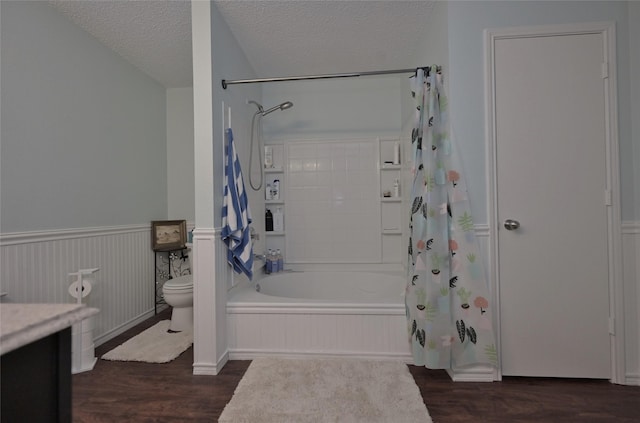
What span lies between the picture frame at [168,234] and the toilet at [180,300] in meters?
0.61

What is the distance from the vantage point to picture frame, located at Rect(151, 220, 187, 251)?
121 inches

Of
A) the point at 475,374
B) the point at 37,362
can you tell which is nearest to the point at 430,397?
the point at 475,374

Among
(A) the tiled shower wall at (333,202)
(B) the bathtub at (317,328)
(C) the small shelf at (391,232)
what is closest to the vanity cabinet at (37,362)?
(B) the bathtub at (317,328)

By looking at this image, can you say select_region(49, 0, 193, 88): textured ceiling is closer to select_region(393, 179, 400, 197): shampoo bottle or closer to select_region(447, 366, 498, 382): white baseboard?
select_region(393, 179, 400, 197): shampoo bottle

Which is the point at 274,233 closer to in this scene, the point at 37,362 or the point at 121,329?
the point at 121,329

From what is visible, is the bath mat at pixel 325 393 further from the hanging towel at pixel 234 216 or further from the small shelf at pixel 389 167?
the small shelf at pixel 389 167

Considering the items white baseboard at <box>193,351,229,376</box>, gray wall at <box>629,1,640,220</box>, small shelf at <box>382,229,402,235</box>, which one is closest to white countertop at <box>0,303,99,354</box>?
white baseboard at <box>193,351,229,376</box>

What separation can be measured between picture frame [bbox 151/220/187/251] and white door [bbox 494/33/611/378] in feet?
9.52

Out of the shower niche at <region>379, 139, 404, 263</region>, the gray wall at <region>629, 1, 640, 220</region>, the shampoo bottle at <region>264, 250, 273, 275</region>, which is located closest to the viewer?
the gray wall at <region>629, 1, 640, 220</region>

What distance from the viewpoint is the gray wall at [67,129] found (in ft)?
5.98

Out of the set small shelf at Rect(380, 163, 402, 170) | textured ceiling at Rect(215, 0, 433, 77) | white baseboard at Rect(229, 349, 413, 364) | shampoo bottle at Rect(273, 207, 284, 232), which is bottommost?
white baseboard at Rect(229, 349, 413, 364)

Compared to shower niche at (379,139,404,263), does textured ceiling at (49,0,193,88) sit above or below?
above

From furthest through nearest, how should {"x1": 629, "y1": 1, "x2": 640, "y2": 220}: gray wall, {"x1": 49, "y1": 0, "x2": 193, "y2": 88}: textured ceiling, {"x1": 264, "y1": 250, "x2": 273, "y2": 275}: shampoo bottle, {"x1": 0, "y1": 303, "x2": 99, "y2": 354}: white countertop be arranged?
{"x1": 264, "y1": 250, "x2": 273, "y2": 275}: shampoo bottle < {"x1": 49, "y1": 0, "x2": 193, "y2": 88}: textured ceiling < {"x1": 629, "y1": 1, "x2": 640, "y2": 220}: gray wall < {"x1": 0, "y1": 303, "x2": 99, "y2": 354}: white countertop

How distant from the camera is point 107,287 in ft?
8.29
